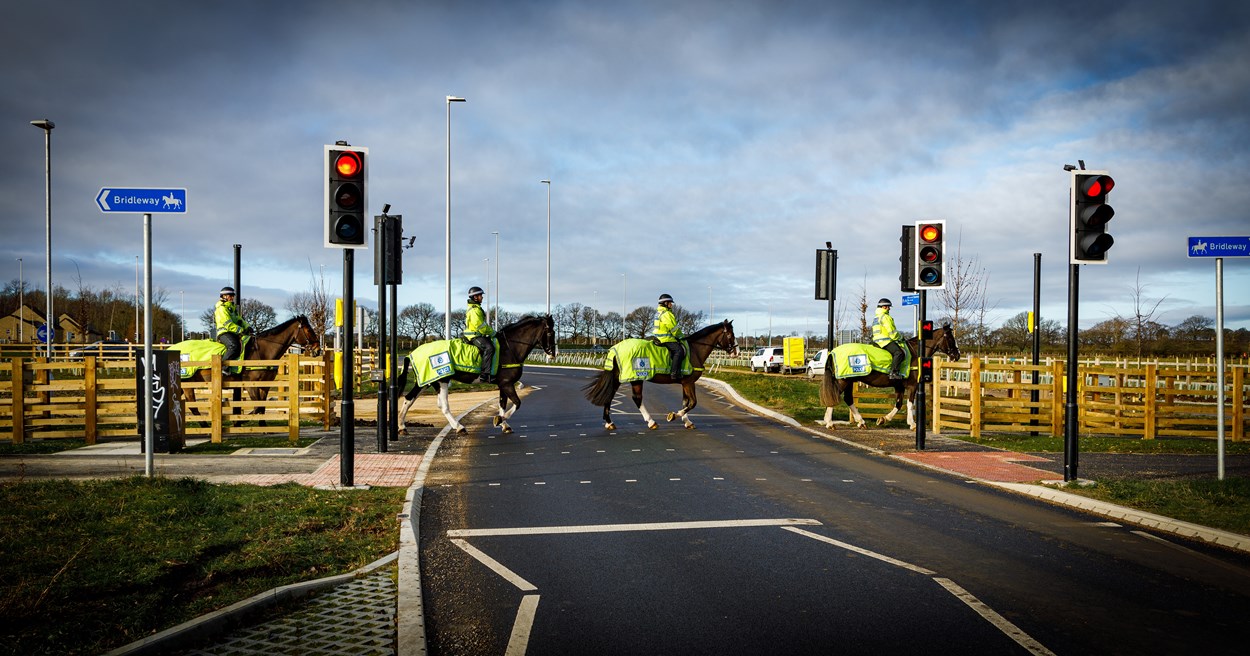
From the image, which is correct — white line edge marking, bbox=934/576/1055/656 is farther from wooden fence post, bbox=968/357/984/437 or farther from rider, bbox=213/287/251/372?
rider, bbox=213/287/251/372

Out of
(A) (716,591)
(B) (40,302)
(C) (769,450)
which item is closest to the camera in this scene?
(A) (716,591)

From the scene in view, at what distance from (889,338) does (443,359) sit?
923 centimetres

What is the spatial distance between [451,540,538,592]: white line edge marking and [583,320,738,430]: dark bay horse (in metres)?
9.53

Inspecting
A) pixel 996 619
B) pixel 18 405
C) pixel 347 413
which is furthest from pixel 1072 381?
pixel 18 405

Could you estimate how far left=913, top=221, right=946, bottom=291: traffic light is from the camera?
13633 millimetres

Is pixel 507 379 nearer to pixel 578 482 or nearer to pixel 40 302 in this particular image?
pixel 578 482

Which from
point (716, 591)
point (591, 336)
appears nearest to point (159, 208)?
point (716, 591)

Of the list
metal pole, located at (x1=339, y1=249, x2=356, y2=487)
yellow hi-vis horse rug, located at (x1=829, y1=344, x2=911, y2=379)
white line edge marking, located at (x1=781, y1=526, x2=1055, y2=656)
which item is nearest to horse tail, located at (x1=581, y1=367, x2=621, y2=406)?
yellow hi-vis horse rug, located at (x1=829, y1=344, x2=911, y2=379)

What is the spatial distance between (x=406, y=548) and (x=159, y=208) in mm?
5445

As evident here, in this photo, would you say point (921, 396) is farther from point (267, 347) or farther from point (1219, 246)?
point (267, 347)

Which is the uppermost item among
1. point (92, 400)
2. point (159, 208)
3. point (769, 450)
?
point (159, 208)

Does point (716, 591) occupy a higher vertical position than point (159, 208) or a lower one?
lower

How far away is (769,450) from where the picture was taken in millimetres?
13664

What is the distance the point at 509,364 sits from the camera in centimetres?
1638
